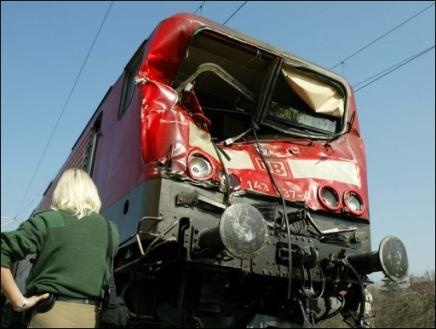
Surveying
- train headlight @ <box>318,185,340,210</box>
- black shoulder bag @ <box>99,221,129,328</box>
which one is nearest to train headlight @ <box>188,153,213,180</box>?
train headlight @ <box>318,185,340,210</box>

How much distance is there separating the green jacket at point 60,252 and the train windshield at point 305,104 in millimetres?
3092

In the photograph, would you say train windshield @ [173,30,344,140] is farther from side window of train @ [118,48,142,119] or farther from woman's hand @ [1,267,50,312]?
woman's hand @ [1,267,50,312]

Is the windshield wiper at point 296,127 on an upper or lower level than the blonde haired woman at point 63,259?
upper

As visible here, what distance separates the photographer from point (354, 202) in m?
5.25

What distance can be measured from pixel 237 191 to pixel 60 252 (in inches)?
83.7

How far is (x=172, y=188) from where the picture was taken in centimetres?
420

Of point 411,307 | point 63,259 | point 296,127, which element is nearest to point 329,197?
point 296,127

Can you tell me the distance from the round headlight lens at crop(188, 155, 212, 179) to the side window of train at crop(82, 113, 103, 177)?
2224 millimetres

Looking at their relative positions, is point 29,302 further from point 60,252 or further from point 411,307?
point 411,307

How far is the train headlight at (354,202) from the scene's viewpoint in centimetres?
516

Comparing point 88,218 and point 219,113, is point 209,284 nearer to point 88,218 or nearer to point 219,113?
point 88,218

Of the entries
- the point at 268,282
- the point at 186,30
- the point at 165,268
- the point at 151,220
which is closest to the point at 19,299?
the point at 151,220

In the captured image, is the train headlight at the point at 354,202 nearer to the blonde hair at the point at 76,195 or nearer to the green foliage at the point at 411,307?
the blonde hair at the point at 76,195

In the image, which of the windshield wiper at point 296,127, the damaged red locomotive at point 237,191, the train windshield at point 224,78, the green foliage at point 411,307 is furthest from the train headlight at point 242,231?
the green foliage at point 411,307
